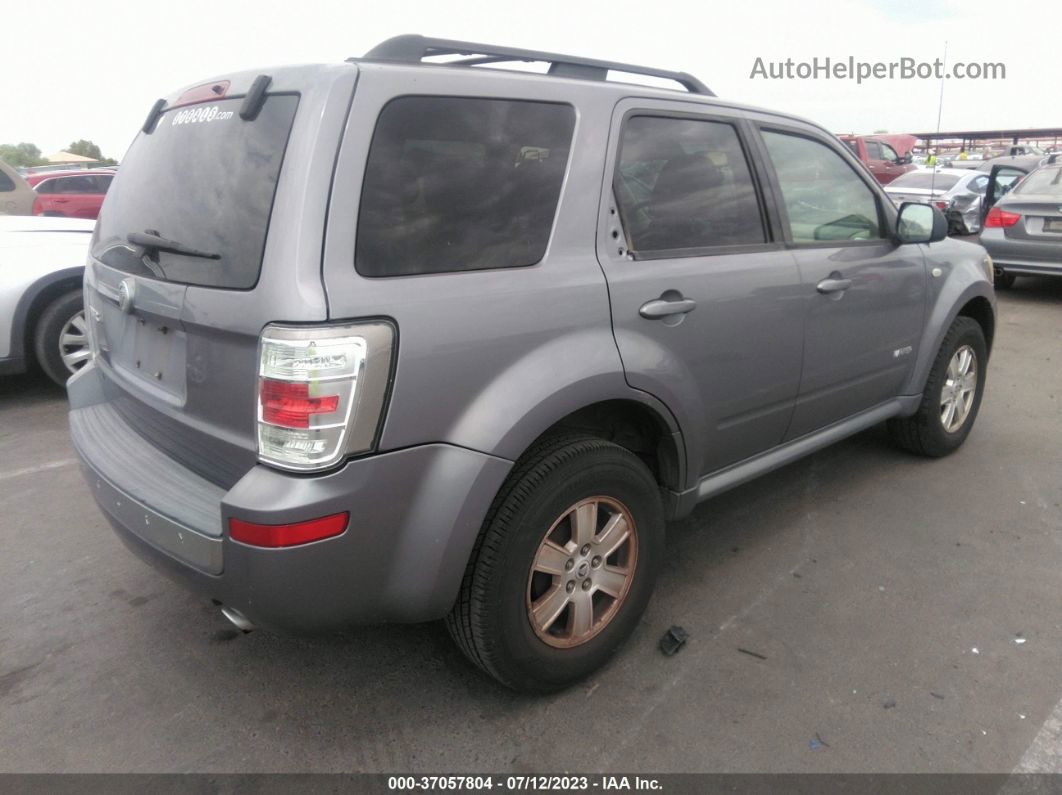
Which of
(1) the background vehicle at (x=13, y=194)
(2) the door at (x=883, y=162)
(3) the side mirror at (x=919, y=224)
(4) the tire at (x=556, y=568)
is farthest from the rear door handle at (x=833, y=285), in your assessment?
(2) the door at (x=883, y=162)

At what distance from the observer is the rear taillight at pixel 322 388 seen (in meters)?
1.86

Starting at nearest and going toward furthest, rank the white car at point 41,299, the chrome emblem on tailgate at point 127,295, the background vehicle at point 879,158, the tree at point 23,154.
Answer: the chrome emblem on tailgate at point 127,295 → the white car at point 41,299 → the background vehicle at point 879,158 → the tree at point 23,154

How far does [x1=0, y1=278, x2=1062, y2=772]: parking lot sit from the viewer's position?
2264mm

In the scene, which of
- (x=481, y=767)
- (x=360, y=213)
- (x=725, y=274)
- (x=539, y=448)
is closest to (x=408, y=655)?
(x=481, y=767)

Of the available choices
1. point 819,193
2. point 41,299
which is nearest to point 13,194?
point 41,299

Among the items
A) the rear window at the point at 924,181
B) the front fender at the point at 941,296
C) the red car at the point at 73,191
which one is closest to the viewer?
the front fender at the point at 941,296

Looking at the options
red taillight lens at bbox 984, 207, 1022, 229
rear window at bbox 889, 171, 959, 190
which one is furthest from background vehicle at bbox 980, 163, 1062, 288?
rear window at bbox 889, 171, 959, 190

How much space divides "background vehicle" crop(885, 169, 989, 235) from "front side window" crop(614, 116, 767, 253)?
11923 mm

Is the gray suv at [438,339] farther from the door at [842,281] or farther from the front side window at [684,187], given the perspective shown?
the door at [842,281]

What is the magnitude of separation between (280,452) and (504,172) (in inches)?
39.0

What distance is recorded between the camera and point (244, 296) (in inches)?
77.2

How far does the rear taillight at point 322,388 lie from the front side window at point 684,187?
41.5 inches

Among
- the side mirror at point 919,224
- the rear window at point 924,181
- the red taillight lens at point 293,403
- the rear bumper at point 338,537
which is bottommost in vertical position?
the rear bumper at point 338,537

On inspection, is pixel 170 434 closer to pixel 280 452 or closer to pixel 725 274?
pixel 280 452
